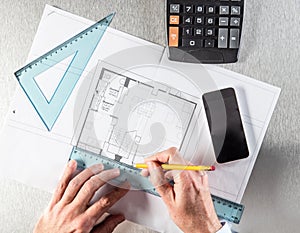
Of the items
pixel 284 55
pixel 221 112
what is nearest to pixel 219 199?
pixel 221 112

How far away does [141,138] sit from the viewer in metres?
0.87

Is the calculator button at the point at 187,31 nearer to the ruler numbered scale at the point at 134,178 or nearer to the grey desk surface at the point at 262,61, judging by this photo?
the grey desk surface at the point at 262,61

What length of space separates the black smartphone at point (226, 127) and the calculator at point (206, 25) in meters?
0.06

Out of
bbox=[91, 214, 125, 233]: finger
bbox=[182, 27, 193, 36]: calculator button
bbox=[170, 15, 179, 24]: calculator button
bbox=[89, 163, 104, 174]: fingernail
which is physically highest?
bbox=[170, 15, 179, 24]: calculator button

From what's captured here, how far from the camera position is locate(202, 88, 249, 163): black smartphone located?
0.86 m

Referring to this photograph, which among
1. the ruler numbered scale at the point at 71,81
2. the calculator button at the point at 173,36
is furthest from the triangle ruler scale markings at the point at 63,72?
the calculator button at the point at 173,36

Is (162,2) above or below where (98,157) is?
above

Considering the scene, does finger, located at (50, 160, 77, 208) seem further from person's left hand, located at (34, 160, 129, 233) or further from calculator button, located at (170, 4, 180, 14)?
calculator button, located at (170, 4, 180, 14)

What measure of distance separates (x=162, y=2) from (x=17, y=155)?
307 mm

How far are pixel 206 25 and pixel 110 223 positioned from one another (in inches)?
12.4

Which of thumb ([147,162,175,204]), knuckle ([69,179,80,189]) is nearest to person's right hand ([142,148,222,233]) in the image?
thumb ([147,162,175,204])

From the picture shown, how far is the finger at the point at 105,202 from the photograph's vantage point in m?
0.87

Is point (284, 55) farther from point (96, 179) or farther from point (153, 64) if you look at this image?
point (96, 179)

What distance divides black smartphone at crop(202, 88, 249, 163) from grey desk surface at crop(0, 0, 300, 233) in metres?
0.04
